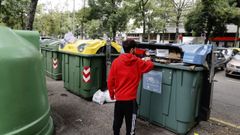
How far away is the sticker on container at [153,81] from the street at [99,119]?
2.57ft

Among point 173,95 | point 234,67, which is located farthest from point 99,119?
point 234,67

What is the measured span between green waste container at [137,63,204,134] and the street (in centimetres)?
26

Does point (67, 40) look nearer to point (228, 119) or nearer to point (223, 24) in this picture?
point (228, 119)

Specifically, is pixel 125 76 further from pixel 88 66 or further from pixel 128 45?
pixel 88 66

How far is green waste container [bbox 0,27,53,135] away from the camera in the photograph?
2.71 metres

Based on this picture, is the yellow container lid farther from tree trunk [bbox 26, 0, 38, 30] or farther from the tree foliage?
the tree foliage

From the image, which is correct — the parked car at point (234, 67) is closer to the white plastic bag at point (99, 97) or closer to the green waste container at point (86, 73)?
the green waste container at point (86, 73)

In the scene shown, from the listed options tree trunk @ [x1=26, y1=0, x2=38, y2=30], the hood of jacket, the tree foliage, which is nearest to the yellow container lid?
tree trunk @ [x1=26, y1=0, x2=38, y2=30]

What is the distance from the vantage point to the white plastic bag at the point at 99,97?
19.0 feet

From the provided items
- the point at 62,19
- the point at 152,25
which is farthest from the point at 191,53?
the point at 62,19

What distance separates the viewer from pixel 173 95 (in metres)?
4.04

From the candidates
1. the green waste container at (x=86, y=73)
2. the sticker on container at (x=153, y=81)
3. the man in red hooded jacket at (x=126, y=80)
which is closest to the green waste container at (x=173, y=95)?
the sticker on container at (x=153, y=81)

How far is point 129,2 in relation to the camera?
72.5 feet

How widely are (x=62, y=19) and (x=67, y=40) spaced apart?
117 ft
